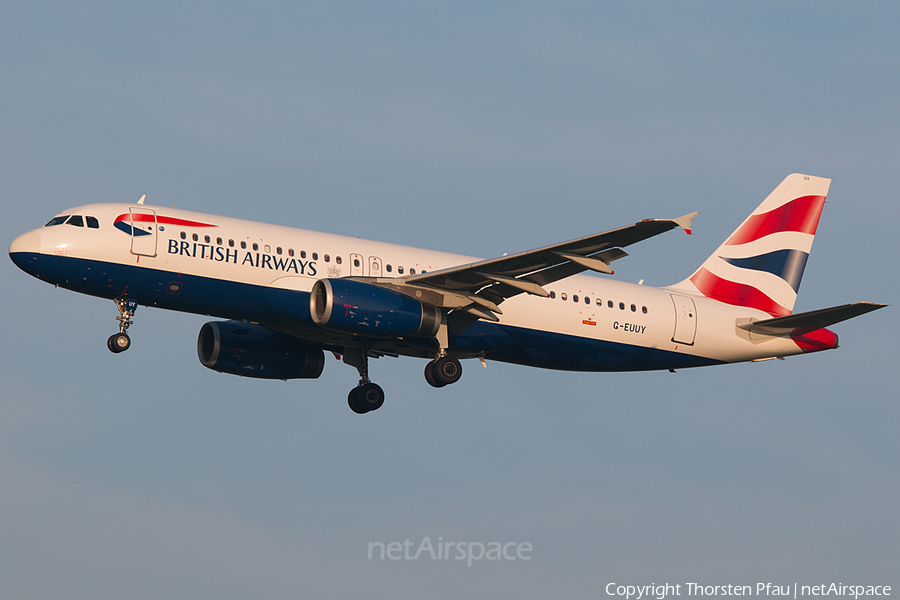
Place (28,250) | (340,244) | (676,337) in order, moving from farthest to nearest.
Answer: (676,337)
(340,244)
(28,250)

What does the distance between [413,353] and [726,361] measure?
11.3 metres

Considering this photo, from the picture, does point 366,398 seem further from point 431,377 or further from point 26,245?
point 26,245

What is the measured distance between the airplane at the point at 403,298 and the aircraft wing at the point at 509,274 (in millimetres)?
45

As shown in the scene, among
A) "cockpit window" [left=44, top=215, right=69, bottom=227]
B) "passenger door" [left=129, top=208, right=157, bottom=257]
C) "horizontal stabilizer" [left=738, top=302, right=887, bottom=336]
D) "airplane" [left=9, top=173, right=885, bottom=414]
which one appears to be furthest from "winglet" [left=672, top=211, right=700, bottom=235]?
"cockpit window" [left=44, top=215, right=69, bottom=227]

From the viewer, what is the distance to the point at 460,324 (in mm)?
37438

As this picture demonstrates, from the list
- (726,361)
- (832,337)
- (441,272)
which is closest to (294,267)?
(441,272)

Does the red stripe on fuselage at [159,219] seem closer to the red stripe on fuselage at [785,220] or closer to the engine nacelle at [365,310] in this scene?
the engine nacelle at [365,310]

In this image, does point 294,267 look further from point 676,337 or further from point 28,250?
point 676,337

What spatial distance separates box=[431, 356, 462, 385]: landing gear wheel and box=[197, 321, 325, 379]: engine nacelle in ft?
19.6

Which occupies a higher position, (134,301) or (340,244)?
(340,244)

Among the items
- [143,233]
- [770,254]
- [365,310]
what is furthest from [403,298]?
[770,254]

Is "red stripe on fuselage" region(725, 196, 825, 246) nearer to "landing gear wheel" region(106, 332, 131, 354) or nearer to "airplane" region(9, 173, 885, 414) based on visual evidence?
"airplane" region(9, 173, 885, 414)

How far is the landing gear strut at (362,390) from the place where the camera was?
41.0 m

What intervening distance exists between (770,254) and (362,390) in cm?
1623
